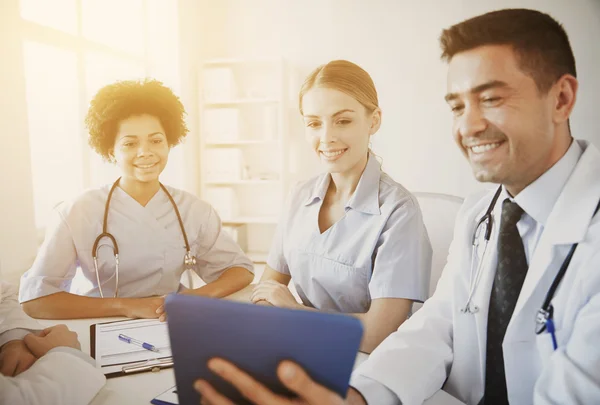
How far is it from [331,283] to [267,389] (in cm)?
72

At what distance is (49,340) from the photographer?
2.86 ft

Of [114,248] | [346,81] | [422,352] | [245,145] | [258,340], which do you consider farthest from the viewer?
[245,145]

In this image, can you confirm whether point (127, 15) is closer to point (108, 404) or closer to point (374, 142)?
point (374, 142)

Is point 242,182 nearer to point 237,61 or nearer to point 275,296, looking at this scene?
point 237,61

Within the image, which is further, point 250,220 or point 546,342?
point 250,220

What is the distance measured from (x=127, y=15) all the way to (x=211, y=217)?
2849mm

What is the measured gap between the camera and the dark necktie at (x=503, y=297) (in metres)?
0.84

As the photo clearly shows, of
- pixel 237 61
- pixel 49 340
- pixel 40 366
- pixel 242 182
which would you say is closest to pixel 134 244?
pixel 49 340

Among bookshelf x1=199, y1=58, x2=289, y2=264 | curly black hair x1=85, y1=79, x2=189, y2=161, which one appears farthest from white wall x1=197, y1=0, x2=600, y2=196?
curly black hair x1=85, y1=79, x2=189, y2=161

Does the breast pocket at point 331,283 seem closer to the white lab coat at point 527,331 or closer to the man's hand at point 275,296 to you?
the man's hand at point 275,296

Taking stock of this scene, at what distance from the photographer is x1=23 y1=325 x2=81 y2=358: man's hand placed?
85 cm

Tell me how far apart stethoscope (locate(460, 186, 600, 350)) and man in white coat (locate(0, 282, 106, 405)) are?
0.70 meters

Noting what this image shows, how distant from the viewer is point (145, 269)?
A: 57.9 inches

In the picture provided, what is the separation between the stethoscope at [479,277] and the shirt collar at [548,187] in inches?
3.4
